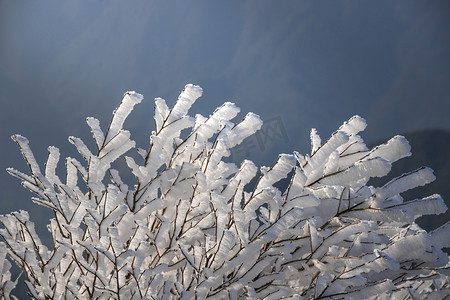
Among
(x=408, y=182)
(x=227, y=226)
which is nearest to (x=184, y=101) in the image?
(x=227, y=226)

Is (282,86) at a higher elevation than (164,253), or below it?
higher

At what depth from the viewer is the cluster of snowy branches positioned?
707 mm

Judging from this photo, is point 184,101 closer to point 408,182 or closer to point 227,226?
point 227,226

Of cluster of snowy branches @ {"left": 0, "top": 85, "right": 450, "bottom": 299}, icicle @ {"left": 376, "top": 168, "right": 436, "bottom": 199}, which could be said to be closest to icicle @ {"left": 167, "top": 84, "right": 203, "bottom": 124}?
cluster of snowy branches @ {"left": 0, "top": 85, "right": 450, "bottom": 299}

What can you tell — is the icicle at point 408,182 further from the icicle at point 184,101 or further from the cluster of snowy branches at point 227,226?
the icicle at point 184,101

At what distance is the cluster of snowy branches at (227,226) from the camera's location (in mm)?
707

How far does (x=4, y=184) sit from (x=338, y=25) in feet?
20.5

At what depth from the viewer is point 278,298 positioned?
729 mm

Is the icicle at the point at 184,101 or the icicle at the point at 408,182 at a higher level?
the icicle at the point at 184,101

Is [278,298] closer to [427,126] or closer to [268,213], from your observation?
[268,213]

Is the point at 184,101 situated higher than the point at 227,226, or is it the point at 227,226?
the point at 184,101

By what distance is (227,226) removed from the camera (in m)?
0.75

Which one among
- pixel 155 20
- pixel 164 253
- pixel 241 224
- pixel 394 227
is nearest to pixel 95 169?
pixel 164 253

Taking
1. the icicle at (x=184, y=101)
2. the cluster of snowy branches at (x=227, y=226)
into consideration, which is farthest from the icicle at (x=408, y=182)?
the icicle at (x=184, y=101)
